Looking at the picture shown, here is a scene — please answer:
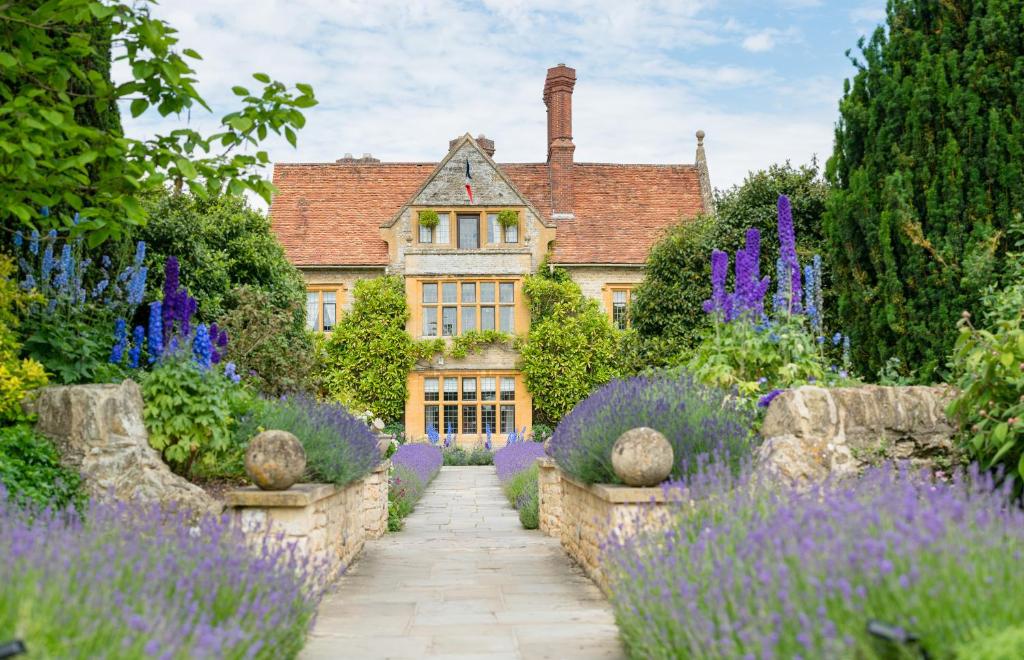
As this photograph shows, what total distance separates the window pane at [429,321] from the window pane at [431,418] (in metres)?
1.95

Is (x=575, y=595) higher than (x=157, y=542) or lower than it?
lower

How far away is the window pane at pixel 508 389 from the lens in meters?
26.0

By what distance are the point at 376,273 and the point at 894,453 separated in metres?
20.8

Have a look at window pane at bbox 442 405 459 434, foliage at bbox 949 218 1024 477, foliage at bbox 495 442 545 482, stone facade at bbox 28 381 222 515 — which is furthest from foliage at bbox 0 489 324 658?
window pane at bbox 442 405 459 434

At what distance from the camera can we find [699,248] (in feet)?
65.2

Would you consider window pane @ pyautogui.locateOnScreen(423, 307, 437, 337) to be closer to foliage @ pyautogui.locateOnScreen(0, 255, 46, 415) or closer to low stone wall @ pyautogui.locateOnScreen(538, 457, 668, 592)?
low stone wall @ pyautogui.locateOnScreen(538, 457, 668, 592)

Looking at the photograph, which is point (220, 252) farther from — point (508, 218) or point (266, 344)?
point (508, 218)

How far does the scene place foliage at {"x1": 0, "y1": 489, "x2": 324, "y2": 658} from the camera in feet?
9.29

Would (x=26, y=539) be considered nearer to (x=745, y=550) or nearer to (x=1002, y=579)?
(x=745, y=550)

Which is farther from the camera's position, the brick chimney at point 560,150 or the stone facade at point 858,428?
the brick chimney at point 560,150

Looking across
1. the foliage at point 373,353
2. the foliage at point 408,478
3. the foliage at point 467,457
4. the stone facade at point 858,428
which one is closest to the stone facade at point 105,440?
the stone facade at point 858,428

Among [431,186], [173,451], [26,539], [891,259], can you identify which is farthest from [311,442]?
[431,186]

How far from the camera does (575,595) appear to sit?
21.1 feet

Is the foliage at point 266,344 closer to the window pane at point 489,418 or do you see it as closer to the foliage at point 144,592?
the window pane at point 489,418
